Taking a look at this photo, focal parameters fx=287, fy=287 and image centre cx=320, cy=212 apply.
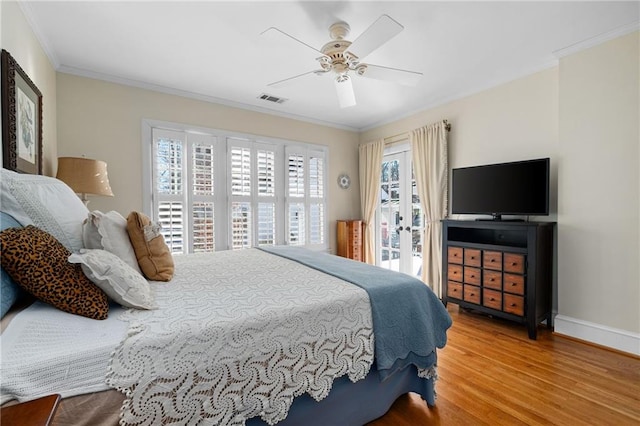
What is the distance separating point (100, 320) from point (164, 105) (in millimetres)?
3151

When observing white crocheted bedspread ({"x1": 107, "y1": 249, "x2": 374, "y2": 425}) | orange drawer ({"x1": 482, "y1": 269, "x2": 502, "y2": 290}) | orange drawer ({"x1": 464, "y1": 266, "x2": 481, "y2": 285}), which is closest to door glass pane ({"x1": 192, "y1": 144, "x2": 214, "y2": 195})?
white crocheted bedspread ({"x1": 107, "y1": 249, "x2": 374, "y2": 425})

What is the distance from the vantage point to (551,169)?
284 centimetres

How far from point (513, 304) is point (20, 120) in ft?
13.9

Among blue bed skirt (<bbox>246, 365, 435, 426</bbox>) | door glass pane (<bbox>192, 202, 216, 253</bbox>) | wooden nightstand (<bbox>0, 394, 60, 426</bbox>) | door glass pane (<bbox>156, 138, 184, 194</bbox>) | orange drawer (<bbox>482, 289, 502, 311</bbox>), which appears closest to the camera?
wooden nightstand (<bbox>0, 394, 60, 426</bbox>)

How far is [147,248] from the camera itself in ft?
5.31

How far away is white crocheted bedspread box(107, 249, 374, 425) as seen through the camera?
2.95 feet

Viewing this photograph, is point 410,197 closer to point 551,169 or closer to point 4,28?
point 551,169

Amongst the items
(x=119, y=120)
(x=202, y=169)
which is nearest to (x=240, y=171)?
(x=202, y=169)

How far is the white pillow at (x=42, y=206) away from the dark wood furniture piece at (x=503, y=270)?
3253 mm

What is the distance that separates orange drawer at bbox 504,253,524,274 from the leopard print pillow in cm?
312

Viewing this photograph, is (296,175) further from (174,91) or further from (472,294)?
(472,294)

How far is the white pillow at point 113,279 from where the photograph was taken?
1.09 meters

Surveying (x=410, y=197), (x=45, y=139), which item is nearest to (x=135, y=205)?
(x=45, y=139)

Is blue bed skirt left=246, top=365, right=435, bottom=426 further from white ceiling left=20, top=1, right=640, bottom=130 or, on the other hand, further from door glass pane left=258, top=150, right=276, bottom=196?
door glass pane left=258, top=150, right=276, bottom=196
